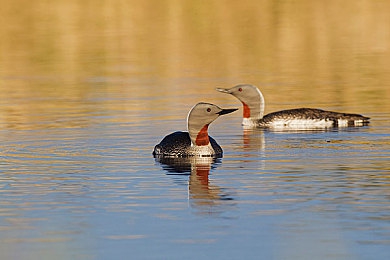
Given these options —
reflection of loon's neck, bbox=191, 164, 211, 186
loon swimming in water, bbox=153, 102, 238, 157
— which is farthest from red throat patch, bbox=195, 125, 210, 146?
reflection of loon's neck, bbox=191, 164, 211, 186

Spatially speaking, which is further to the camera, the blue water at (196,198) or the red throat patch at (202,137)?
the red throat patch at (202,137)

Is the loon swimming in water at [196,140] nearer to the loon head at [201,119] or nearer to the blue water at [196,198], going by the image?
the loon head at [201,119]

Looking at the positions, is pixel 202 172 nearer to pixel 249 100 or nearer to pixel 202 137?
pixel 202 137

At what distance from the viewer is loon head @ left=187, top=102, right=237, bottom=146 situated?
19.4 meters

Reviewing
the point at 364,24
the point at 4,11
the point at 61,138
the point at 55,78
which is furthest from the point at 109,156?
the point at 4,11

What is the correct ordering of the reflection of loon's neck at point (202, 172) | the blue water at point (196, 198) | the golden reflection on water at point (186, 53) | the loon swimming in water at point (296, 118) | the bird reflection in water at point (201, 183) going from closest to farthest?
1. the blue water at point (196, 198)
2. the bird reflection in water at point (201, 183)
3. the reflection of loon's neck at point (202, 172)
4. the loon swimming in water at point (296, 118)
5. the golden reflection on water at point (186, 53)

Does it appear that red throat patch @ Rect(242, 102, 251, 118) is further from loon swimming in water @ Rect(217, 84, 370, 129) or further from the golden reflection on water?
the golden reflection on water

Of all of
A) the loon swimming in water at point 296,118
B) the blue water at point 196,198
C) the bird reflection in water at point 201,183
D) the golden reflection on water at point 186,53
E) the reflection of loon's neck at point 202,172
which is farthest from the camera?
the golden reflection on water at point 186,53

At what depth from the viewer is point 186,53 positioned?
43.9m

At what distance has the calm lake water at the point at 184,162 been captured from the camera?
13.1m

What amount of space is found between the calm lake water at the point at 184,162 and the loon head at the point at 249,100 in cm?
55

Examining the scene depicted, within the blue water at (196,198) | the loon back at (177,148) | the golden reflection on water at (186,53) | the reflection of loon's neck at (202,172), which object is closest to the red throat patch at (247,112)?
the blue water at (196,198)

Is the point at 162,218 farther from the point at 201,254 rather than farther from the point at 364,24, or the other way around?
the point at 364,24

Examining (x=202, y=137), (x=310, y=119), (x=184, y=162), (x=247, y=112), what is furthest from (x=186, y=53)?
(x=184, y=162)
